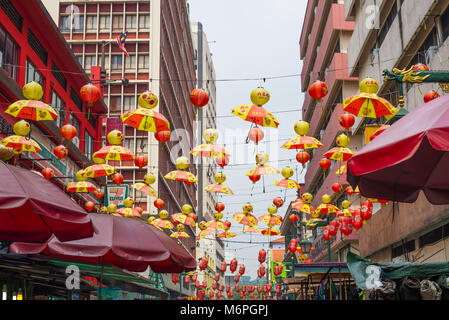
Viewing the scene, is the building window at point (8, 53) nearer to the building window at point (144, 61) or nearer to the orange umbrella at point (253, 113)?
the orange umbrella at point (253, 113)

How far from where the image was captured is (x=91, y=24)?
141 feet

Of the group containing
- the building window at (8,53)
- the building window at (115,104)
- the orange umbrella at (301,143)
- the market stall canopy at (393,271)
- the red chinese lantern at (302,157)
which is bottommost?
the market stall canopy at (393,271)

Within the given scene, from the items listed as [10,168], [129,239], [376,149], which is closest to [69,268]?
[129,239]

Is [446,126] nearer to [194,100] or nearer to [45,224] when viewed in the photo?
[45,224]

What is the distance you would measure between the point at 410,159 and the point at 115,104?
125ft

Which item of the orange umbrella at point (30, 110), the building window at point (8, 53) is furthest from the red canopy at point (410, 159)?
the building window at point (8, 53)

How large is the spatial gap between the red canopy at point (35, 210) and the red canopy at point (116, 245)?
0.91 meters

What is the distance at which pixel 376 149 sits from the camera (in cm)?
498

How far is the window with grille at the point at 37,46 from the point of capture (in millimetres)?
22500

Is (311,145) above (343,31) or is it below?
below

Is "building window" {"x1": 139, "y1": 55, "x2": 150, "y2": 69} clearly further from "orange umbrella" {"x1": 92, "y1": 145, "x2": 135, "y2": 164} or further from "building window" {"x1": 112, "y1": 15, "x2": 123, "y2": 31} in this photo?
"orange umbrella" {"x1": 92, "y1": 145, "x2": 135, "y2": 164}

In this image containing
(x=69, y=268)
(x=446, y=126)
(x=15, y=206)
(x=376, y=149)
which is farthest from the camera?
(x=69, y=268)

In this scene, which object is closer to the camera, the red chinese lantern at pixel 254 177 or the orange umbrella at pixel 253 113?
the orange umbrella at pixel 253 113
